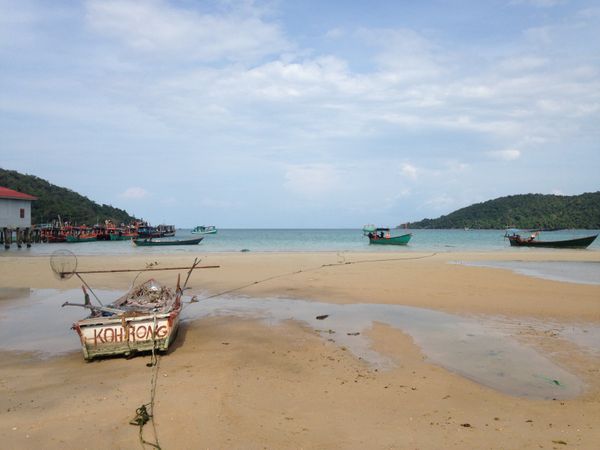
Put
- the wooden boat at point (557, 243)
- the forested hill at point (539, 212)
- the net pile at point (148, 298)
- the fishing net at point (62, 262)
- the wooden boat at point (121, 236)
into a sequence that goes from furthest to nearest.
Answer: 1. the forested hill at point (539, 212)
2. the wooden boat at point (121, 236)
3. the wooden boat at point (557, 243)
4. the net pile at point (148, 298)
5. the fishing net at point (62, 262)

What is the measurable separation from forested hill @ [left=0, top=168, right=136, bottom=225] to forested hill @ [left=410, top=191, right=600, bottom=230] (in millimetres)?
98110

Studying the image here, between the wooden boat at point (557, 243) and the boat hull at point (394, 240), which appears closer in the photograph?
the wooden boat at point (557, 243)

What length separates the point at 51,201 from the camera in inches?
3883

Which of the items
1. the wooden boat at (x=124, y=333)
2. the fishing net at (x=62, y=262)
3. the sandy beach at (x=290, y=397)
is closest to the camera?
the sandy beach at (x=290, y=397)

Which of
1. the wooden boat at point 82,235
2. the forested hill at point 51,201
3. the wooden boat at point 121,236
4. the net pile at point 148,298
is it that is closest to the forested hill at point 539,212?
the wooden boat at point 121,236

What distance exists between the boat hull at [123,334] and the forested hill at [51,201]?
82.7 metres

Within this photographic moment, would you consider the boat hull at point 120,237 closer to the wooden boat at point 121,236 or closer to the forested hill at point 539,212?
the wooden boat at point 121,236

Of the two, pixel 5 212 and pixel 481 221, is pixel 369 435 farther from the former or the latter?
pixel 481 221

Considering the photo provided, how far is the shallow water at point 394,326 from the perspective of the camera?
734 cm

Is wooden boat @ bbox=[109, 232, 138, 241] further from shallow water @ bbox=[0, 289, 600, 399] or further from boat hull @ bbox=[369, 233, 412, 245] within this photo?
shallow water @ bbox=[0, 289, 600, 399]

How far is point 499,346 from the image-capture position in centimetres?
906

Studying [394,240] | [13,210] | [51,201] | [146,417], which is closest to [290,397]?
[146,417]

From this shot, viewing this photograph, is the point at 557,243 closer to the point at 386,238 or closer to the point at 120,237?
the point at 386,238

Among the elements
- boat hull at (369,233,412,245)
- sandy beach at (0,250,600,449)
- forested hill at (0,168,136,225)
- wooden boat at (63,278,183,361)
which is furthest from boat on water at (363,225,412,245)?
forested hill at (0,168,136,225)
